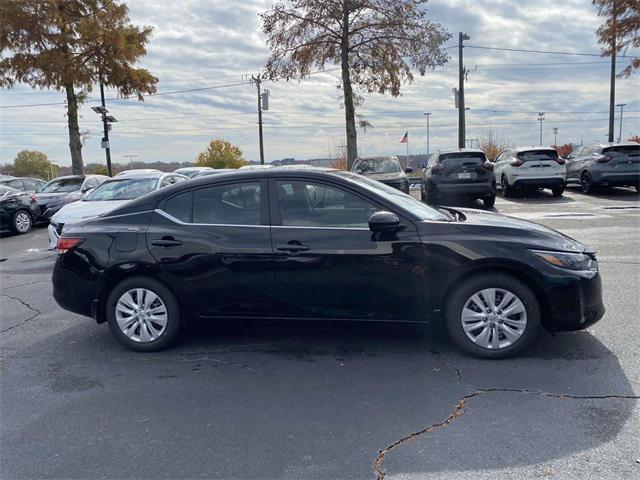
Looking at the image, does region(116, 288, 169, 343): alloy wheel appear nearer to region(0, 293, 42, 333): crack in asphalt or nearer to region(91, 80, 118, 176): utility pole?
region(0, 293, 42, 333): crack in asphalt

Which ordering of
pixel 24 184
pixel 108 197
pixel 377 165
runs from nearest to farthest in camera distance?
1. pixel 108 197
2. pixel 377 165
3. pixel 24 184

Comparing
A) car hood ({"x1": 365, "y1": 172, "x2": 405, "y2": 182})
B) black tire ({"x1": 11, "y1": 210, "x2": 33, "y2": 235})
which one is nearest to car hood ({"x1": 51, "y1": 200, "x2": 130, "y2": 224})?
black tire ({"x1": 11, "y1": 210, "x2": 33, "y2": 235})

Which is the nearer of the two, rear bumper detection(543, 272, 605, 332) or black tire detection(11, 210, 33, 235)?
rear bumper detection(543, 272, 605, 332)

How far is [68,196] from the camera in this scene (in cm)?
1617

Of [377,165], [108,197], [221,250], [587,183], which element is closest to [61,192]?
[108,197]

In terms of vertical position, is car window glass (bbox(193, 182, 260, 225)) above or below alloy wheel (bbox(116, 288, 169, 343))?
above

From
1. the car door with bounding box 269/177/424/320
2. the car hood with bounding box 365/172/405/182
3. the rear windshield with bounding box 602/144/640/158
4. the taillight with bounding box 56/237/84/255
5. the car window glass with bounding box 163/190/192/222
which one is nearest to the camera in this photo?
the car door with bounding box 269/177/424/320

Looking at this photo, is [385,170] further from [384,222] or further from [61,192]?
[384,222]

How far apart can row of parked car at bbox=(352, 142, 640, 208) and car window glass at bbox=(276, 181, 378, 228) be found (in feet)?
34.6

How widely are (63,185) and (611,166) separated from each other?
1720 centimetres

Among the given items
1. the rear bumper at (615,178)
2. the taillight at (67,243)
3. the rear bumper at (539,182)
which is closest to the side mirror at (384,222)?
the taillight at (67,243)

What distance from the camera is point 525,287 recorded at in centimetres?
434

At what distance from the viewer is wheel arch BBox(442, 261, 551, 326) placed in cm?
429

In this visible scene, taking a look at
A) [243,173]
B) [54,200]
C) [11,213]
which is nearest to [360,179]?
[243,173]
